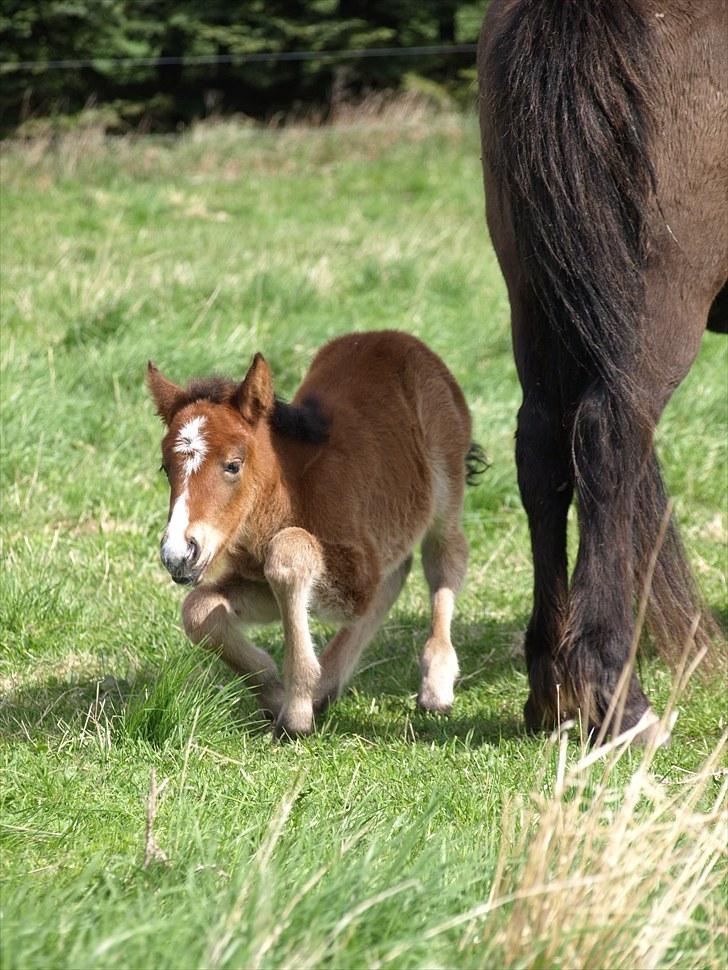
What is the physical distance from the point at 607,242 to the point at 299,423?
44.4 inches

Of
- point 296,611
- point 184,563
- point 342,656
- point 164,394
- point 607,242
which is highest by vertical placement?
point 607,242

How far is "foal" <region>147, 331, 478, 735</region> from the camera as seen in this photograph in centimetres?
382

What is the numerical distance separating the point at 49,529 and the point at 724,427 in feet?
12.5

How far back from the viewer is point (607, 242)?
12.5 ft

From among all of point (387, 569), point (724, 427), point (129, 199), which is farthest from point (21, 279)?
point (387, 569)

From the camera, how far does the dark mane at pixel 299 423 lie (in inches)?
165

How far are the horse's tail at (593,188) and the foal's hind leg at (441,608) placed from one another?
900 mm

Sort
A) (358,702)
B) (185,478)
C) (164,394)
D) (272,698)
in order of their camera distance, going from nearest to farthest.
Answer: (185,478)
(164,394)
(272,698)
(358,702)

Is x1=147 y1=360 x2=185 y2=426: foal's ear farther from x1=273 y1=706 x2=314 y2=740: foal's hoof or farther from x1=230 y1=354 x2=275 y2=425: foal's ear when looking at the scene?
x1=273 y1=706 x2=314 y2=740: foal's hoof

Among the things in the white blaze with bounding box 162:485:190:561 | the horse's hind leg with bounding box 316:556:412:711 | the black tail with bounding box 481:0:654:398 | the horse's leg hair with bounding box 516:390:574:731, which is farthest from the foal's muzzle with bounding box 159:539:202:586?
the black tail with bounding box 481:0:654:398

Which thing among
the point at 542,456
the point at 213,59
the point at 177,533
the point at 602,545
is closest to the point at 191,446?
the point at 177,533

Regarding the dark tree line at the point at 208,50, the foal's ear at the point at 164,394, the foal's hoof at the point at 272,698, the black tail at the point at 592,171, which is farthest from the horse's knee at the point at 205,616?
the dark tree line at the point at 208,50

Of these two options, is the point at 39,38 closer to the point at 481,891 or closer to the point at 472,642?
the point at 472,642

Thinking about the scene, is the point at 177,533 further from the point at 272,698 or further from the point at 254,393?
the point at 272,698
